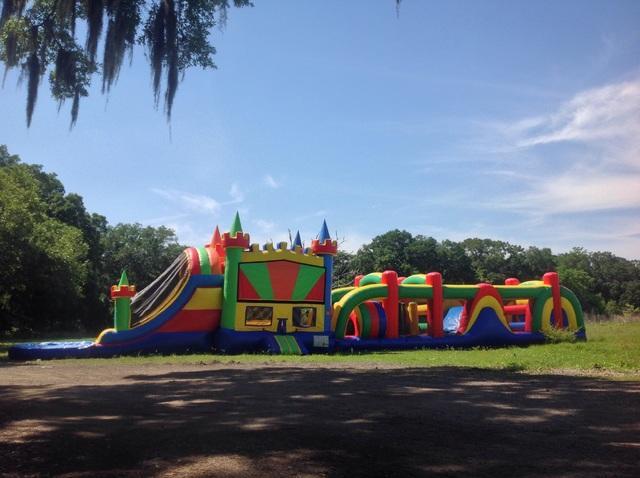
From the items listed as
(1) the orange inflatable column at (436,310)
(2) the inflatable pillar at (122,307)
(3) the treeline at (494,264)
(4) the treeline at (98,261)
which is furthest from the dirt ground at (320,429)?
(3) the treeline at (494,264)

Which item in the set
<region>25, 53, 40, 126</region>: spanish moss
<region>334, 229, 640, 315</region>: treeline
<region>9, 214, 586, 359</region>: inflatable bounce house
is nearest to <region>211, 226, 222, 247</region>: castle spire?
<region>9, 214, 586, 359</region>: inflatable bounce house

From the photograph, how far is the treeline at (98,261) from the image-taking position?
26.1 m

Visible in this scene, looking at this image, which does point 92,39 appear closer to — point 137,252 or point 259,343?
point 259,343

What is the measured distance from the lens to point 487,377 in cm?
1102

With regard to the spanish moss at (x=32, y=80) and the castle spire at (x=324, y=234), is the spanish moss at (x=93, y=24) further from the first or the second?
the castle spire at (x=324, y=234)

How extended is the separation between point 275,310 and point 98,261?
28348 millimetres

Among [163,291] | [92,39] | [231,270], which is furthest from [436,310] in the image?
[92,39]

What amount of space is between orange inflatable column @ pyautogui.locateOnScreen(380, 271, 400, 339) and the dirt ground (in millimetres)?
12519

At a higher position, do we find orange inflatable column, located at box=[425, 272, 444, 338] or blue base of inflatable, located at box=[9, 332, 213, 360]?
orange inflatable column, located at box=[425, 272, 444, 338]

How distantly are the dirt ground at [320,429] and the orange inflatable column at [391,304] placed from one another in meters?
12.5

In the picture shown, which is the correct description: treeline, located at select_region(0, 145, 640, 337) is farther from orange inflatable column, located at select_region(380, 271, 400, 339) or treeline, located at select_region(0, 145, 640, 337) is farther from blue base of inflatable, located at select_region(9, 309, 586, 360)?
orange inflatable column, located at select_region(380, 271, 400, 339)

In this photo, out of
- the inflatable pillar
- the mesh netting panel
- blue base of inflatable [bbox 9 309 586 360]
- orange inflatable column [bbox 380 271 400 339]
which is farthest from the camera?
orange inflatable column [bbox 380 271 400 339]

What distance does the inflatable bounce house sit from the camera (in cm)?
1928

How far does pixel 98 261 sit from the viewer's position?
145ft
